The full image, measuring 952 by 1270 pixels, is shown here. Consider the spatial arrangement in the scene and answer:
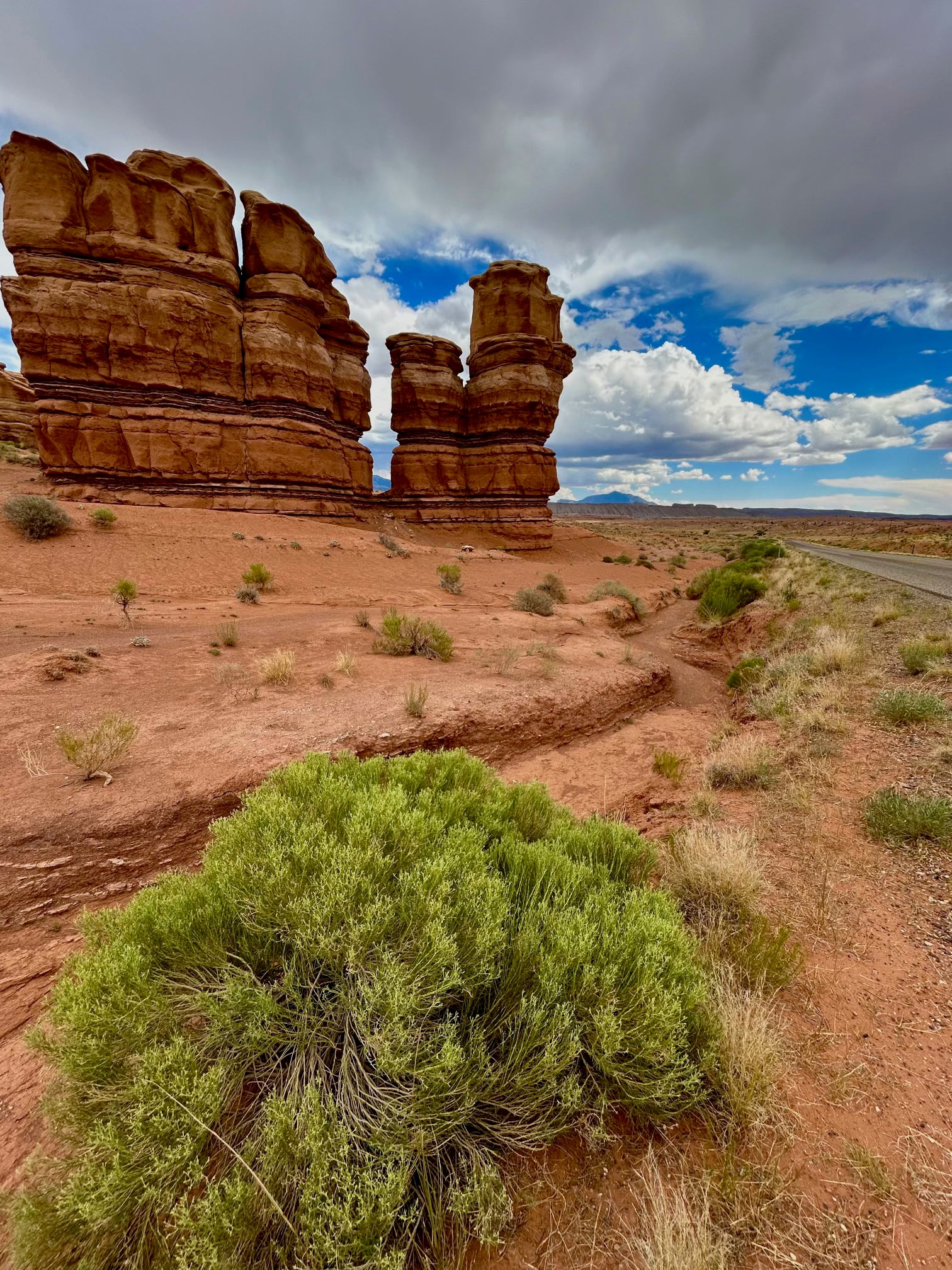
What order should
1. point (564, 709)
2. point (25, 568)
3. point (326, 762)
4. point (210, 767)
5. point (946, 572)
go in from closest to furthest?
point (326, 762) < point (210, 767) < point (564, 709) < point (25, 568) < point (946, 572)

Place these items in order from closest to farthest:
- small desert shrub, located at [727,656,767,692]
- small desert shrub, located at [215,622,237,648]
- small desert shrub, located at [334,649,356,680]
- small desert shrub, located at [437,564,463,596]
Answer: small desert shrub, located at [334,649,356,680], small desert shrub, located at [215,622,237,648], small desert shrub, located at [727,656,767,692], small desert shrub, located at [437,564,463,596]

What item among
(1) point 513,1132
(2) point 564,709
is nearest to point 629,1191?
(1) point 513,1132

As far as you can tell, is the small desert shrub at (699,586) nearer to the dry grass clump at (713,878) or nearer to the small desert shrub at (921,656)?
the small desert shrub at (921,656)

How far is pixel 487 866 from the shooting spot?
241cm

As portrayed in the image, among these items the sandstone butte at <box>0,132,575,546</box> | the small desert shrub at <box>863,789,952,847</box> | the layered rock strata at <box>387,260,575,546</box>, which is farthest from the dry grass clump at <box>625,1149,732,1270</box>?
the layered rock strata at <box>387,260,575,546</box>

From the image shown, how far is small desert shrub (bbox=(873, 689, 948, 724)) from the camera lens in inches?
203

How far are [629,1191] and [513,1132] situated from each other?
0.45 m

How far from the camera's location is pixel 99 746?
4.58 metres

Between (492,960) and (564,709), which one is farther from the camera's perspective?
(564,709)

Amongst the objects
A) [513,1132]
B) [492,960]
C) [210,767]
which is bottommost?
[210,767]

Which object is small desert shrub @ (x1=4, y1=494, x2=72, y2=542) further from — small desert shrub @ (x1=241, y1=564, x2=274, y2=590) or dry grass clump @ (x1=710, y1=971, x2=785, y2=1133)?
dry grass clump @ (x1=710, y1=971, x2=785, y2=1133)

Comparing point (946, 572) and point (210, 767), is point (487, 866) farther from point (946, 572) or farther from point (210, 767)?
point (946, 572)

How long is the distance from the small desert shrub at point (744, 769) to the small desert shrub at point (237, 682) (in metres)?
5.93

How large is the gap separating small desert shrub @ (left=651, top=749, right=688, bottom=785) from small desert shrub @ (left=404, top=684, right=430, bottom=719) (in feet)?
10.6
